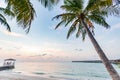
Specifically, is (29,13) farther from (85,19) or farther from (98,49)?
(85,19)

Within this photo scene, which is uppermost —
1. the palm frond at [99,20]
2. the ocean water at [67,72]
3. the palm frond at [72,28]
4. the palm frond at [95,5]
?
the palm frond at [95,5]

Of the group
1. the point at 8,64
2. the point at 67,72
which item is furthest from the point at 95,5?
the point at 8,64

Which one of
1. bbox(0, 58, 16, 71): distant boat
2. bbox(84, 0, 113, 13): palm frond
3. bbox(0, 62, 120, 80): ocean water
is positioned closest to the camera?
bbox(84, 0, 113, 13): palm frond

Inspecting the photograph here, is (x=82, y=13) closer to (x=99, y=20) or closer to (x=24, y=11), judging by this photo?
(x=99, y=20)

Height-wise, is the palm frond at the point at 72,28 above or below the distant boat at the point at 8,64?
above

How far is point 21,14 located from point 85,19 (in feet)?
24.8

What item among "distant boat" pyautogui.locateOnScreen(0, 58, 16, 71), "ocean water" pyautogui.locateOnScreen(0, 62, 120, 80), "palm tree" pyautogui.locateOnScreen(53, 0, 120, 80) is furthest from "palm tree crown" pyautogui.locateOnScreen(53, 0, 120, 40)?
"distant boat" pyautogui.locateOnScreen(0, 58, 16, 71)

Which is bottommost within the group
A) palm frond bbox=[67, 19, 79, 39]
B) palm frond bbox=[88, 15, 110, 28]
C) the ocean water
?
the ocean water

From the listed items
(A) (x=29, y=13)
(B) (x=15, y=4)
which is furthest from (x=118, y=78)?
(B) (x=15, y=4)

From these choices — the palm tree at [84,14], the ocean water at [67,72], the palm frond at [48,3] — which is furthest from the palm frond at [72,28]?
the ocean water at [67,72]

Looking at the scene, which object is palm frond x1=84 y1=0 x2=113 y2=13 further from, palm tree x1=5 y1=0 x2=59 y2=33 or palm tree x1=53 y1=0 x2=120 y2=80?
palm tree x1=5 y1=0 x2=59 y2=33

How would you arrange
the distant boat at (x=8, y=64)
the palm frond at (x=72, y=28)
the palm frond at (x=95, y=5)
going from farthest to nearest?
A: the distant boat at (x=8, y=64)
the palm frond at (x=72, y=28)
the palm frond at (x=95, y=5)

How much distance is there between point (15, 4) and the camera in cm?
787

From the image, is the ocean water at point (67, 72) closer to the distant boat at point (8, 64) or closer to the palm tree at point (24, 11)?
the distant boat at point (8, 64)
